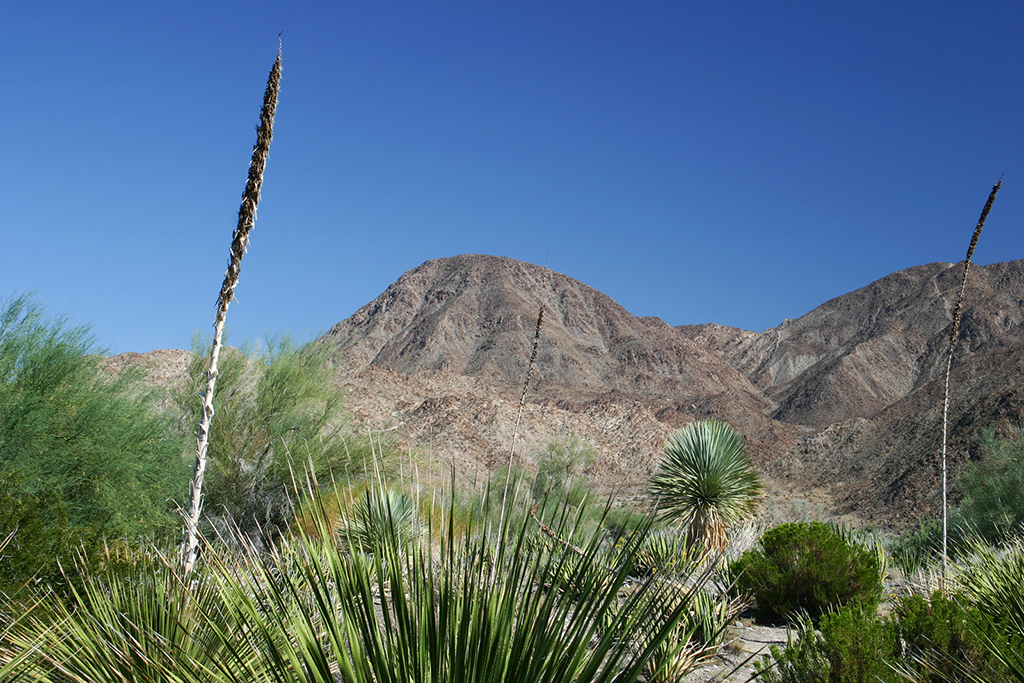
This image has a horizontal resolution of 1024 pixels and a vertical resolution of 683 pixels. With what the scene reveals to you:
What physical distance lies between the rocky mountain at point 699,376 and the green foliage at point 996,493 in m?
9.03

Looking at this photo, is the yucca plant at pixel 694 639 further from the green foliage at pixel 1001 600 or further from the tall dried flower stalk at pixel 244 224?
the tall dried flower stalk at pixel 244 224

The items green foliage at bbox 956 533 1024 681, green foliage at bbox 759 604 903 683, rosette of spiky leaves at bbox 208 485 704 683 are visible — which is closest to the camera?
rosette of spiky leaves at bbox 208 485 704 683

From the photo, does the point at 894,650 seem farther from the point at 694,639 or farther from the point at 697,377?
the point at 697,377

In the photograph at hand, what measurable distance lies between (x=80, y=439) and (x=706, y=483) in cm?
1172

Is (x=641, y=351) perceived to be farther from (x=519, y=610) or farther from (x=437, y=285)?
(x=519, y=610)

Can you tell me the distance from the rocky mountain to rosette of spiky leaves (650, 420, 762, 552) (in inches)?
189

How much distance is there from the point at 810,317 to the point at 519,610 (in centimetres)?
11001

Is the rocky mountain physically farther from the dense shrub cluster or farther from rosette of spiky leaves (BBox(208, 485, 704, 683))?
rosette of spiky leaves (BBox(208, 485, 704, 683))

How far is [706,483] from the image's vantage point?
1489 cm

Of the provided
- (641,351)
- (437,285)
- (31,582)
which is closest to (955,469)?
(31,582)

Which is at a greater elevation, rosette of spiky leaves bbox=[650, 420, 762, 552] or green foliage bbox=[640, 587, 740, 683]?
rosette of spiky leaves bbox=[650, 420, 762, 552]

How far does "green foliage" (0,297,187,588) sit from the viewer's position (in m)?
11.0

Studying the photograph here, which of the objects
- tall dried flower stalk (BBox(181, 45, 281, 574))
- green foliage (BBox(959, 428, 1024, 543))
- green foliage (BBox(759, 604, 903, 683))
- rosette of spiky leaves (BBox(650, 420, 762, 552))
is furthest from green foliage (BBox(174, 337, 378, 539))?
green foliage (BBox(959, 428, 1024, 543))

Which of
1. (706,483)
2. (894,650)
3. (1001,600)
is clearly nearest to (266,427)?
(706,483)
